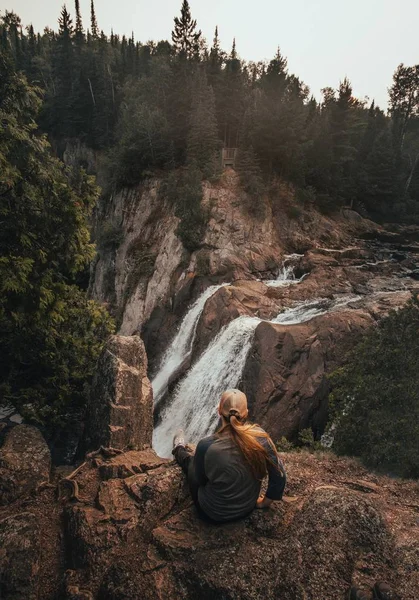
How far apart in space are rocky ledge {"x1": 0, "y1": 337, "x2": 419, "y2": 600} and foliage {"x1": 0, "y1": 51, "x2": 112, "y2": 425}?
403 cm

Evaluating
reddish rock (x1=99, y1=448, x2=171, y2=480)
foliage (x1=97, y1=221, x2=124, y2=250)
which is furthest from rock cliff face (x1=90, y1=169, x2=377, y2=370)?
reddish rock (x1=99, y1=448, x2=171, y2=480)

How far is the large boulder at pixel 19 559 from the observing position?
4340 millimetres

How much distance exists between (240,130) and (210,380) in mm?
27666

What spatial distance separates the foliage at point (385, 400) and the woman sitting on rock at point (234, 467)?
607 cm

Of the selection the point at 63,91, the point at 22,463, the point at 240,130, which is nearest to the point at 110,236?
the point at 240,130

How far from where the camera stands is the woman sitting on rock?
3719 millimetres

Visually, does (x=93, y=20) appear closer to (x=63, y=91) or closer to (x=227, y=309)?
(x=63, y=91)

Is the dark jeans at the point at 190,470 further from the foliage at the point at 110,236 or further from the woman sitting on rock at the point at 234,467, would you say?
the foliage at the point at 110,236

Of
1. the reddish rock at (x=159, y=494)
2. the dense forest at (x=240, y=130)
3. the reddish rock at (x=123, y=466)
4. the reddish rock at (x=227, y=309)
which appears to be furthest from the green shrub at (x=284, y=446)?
the dense forest at (x=240, y=130)

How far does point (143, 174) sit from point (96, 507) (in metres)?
32.0

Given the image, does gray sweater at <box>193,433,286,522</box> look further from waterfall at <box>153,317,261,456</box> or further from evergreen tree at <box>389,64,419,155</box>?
evergreen tree at <box>389,64,419,155</box>

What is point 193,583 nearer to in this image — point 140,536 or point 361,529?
point 140,536

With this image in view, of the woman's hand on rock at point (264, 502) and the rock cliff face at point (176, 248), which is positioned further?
the rock cliff face at point (176, 248)

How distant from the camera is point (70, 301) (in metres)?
11.1
